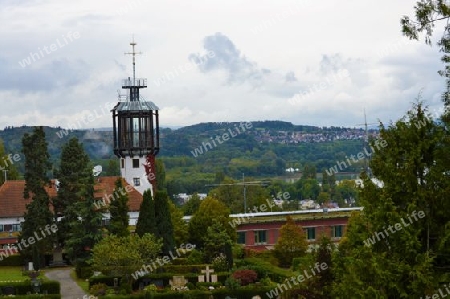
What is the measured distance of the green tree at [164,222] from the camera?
49875 mm

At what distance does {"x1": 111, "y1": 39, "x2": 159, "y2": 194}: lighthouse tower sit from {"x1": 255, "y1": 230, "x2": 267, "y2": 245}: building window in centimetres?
917

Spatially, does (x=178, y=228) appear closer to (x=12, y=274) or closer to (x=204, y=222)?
(x=204, y=222)

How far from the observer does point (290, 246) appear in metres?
56.8

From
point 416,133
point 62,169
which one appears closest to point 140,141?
point 62,169

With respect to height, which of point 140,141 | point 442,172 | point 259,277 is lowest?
point 259,277

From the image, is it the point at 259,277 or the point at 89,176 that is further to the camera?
the point at 89,176

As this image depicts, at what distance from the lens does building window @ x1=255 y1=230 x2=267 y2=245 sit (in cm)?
6575

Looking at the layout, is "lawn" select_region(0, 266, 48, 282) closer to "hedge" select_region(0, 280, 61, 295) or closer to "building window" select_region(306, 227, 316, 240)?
"hedge" select_region(0, 280, 61, 295)

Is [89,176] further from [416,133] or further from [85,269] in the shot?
[416,133]

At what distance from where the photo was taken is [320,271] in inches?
1116

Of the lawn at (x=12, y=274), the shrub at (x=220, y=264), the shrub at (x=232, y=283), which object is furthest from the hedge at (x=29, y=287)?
the shrub at (x=220, y=264)

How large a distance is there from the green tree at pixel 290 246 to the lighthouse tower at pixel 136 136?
37.4 ft

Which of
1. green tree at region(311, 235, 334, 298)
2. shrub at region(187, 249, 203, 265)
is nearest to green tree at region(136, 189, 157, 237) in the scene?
Result: shrub at region(187, 249, 203, 265)

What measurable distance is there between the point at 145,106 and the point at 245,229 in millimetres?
11964
